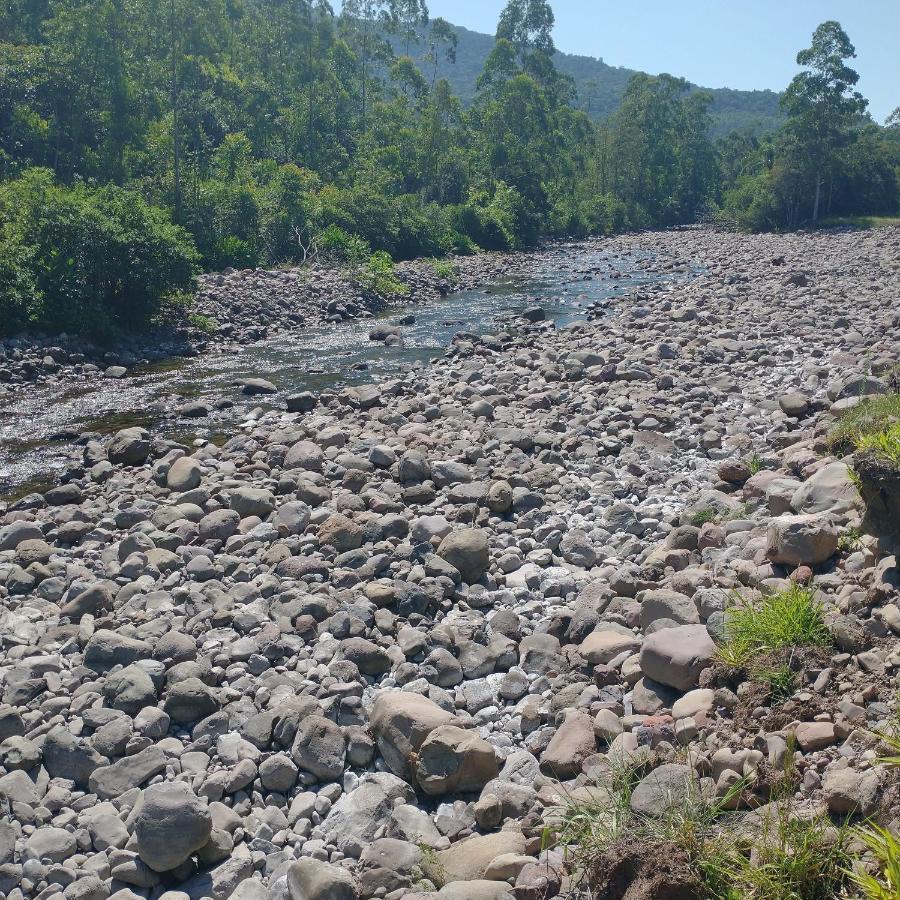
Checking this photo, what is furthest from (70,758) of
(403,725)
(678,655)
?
(678,655)

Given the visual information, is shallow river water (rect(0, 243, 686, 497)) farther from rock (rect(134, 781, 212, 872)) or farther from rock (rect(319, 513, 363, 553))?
rock (rect(134, 781, 212, 872))

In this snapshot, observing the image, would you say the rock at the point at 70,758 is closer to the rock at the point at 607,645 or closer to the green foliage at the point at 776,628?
the rock at the point at 607,645

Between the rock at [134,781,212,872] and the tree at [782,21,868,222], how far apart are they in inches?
2218

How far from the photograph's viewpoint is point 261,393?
14945 millimetres

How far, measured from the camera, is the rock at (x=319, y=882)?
383cm

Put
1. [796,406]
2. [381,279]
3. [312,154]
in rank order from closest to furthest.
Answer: [796,406] → [381,279] → [312,154]

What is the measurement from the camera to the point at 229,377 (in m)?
16.3

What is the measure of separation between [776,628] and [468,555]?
3.01m

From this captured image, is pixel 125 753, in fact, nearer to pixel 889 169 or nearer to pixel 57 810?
pixel 57 810

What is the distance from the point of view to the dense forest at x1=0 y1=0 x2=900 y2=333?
18.7 m

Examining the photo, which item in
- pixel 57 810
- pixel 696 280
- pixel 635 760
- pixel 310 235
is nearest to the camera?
pixel 635 760

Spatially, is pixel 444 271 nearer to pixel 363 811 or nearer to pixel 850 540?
pixel 850 540

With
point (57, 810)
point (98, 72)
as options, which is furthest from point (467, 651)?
point (98, 72)

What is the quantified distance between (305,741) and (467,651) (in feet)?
4.87
